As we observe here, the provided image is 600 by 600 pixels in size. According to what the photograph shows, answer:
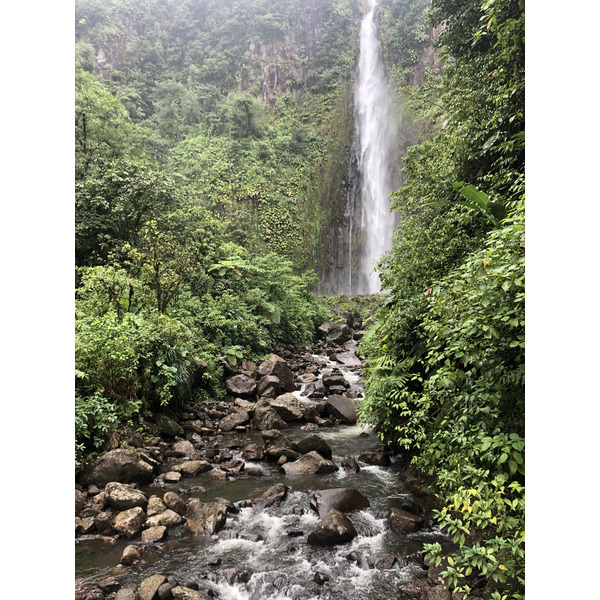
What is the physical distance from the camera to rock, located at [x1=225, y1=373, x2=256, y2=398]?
9.80 meters

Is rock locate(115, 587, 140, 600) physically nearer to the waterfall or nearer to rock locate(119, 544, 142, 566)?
rock locate(119, 544, 142, 566)

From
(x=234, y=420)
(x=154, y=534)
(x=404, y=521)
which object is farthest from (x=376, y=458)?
(x=154, y=534)

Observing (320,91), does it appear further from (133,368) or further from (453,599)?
(453,599)

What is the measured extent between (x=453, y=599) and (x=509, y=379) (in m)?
2.07

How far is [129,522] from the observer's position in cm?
457

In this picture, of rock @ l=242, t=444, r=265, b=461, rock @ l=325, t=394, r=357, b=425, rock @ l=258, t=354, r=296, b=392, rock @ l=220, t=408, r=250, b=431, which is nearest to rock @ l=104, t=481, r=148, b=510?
rock @ l=242, t=444, r=265, b=461

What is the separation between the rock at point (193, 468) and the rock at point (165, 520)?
1.24m

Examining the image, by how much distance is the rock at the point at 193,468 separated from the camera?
20.2 ft

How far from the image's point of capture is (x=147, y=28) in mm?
32188

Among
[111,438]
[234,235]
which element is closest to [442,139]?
[111,438]

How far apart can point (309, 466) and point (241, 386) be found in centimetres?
401

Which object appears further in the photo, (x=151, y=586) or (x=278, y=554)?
(x=278, y=554)

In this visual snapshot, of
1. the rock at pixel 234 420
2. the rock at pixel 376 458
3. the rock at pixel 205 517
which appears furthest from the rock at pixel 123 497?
the rock at pixel 376 458

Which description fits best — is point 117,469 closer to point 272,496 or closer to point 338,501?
point 272,496
